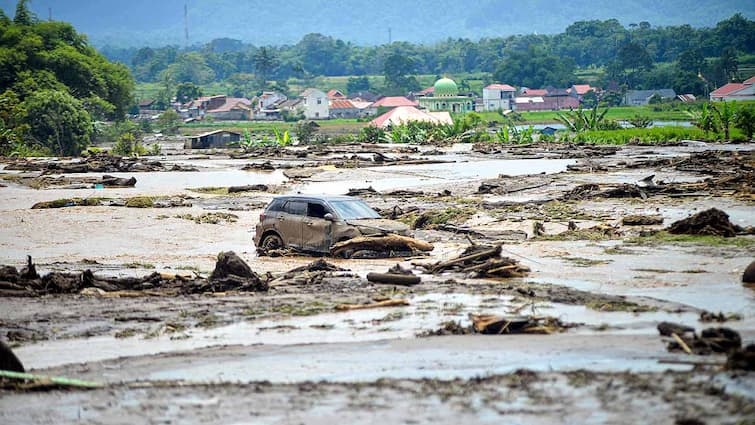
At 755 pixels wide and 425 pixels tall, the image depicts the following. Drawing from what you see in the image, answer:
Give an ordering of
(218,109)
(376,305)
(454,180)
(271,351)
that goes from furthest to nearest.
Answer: (218,109)
(454,180)
(376,305)
(271,351)

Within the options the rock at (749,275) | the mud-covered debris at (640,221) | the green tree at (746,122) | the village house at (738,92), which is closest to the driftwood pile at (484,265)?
the rock at (749,275)

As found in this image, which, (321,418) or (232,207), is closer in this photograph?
(321,418)

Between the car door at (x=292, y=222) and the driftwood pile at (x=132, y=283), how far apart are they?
496cm

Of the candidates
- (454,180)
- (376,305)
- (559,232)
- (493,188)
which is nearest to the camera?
(376,305)

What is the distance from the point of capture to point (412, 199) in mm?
38938

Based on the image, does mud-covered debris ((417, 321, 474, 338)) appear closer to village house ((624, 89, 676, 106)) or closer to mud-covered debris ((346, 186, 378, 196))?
mud-covered debris ((346, 186, 378, 196))

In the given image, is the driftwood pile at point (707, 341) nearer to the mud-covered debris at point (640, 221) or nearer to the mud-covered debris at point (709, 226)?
the mud-covered debris at point (709, 226)

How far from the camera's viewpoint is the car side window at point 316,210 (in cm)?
2406

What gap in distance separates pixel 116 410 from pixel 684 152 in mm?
53932

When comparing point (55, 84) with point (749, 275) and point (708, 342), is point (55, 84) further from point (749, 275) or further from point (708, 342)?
point (708, 342)

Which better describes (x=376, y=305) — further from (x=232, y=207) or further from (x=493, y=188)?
(x=493, y=188)

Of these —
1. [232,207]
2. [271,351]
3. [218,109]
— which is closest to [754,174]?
[232,207]

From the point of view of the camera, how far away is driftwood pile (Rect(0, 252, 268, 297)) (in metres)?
18.6

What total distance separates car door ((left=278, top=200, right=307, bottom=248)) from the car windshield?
2.52ft
